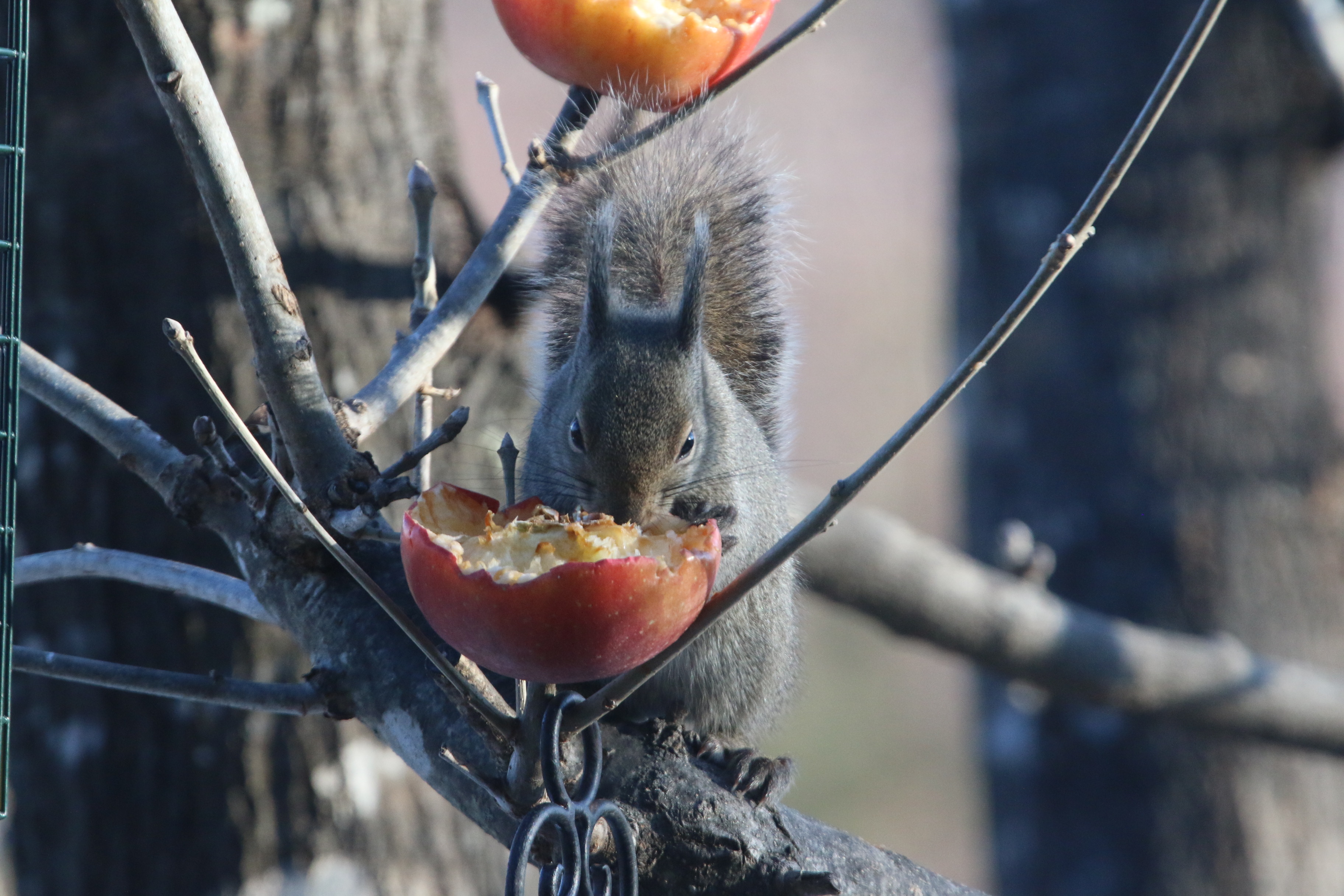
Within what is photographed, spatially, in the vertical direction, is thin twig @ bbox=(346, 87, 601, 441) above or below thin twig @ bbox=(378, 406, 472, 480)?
above

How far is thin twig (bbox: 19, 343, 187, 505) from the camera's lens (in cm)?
142

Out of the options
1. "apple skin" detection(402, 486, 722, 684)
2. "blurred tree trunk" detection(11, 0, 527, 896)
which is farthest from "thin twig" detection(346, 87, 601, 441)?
"blurred tree trunk" detection(11, 0, 527, 896)

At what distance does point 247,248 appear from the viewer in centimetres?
117

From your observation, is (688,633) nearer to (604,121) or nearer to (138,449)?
(138,449)

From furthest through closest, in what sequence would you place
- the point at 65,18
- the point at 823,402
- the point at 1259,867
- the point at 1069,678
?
the point at 823,402 → the point at 1259,867 → the point at 1069,678 → the point at 65,18

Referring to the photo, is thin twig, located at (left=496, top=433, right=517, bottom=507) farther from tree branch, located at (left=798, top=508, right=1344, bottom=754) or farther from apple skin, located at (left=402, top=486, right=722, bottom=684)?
tree branch, located at (left=798, top=508, right=1344, bottom=754)

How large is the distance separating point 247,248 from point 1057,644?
220cm

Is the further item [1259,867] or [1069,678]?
[1259,867]

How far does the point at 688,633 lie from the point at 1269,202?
3.27 meters

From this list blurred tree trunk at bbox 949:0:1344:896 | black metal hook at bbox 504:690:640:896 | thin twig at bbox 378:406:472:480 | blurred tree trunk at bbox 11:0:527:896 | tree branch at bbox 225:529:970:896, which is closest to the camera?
black metal hook at bbox 504:690:640:896

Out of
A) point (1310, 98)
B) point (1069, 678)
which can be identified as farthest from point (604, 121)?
point (1310, 98)

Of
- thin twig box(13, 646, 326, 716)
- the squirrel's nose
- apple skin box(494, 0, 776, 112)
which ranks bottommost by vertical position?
thin twig box(13, 646, 326, 716)

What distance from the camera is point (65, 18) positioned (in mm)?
2268

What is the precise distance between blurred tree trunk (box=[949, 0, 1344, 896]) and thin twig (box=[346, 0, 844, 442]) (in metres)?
2.42
